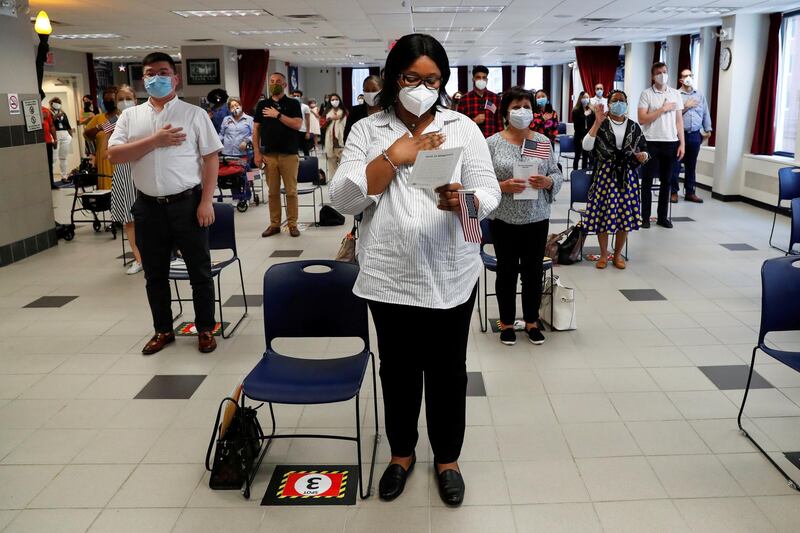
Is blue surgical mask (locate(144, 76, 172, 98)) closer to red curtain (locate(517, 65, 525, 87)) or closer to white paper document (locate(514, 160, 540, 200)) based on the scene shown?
white paper document (locate(514, 160, 540, 200))

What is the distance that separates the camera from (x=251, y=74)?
1816 cm

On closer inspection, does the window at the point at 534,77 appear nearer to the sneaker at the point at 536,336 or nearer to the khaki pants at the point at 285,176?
the khaki pants at the point at 285,176

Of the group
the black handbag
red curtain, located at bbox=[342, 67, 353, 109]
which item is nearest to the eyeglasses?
the black handbag

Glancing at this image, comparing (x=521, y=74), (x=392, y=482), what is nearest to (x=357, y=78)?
(x=521, y=74)

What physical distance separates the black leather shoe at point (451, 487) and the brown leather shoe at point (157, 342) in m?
2.34

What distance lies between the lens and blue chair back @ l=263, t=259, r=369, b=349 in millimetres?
3012

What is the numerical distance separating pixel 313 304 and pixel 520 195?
1.56 metres

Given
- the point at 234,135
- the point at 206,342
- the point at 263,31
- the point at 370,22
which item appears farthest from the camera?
the point at 263,31

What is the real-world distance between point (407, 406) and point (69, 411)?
1.96 meters

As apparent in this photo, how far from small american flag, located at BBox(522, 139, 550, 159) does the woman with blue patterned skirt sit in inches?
74.0

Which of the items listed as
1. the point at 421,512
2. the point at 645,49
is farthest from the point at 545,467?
the point at 645,49

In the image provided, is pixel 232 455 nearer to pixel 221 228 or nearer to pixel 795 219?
pixel 221 228

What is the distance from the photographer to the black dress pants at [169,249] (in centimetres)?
407

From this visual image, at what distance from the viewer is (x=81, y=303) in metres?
5.51
